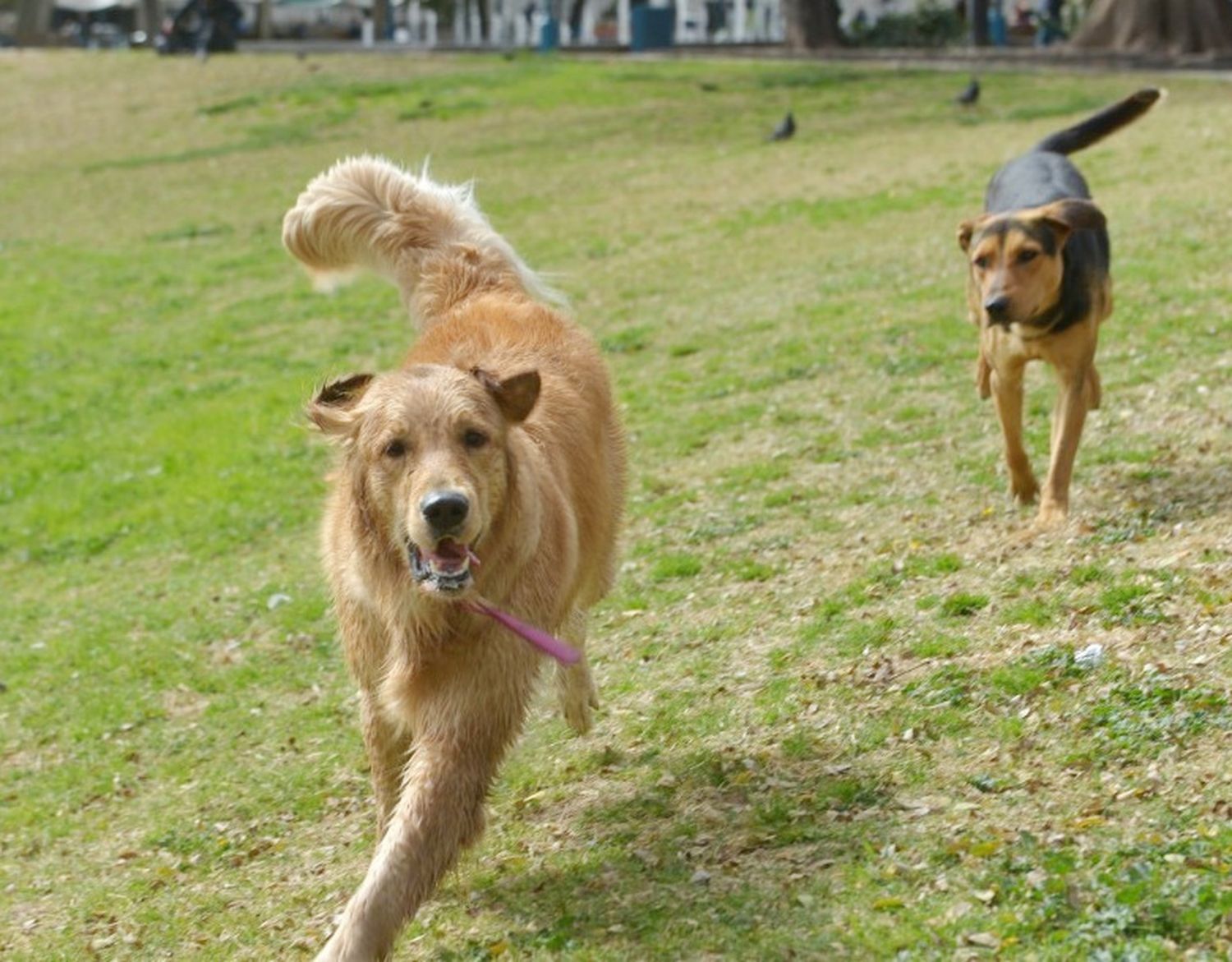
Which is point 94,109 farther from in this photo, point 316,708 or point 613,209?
point 316,708

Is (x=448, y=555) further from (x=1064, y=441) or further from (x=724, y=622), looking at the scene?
(x=1064, y=441)

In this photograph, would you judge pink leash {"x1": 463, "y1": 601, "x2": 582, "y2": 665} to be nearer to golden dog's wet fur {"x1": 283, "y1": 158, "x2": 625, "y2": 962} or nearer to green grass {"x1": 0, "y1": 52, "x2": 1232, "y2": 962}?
golden dog's wet fur {"x1": 283, "y1": 158, "x2": 625, "y2": 962}

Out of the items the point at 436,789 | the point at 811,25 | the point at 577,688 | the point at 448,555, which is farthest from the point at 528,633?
the point at 811,25

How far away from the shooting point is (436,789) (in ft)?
19.3

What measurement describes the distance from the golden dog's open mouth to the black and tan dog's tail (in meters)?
7.29

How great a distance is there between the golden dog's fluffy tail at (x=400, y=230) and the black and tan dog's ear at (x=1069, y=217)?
109 inches

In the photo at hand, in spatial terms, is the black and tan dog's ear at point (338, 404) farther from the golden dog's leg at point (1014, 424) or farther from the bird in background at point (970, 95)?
the bird in background at point (970, 95)

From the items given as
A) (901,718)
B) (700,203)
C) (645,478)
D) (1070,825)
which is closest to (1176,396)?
(645,478)

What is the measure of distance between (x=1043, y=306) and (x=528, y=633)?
14.9ft

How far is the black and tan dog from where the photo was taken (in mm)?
9375

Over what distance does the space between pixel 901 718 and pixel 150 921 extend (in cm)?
303

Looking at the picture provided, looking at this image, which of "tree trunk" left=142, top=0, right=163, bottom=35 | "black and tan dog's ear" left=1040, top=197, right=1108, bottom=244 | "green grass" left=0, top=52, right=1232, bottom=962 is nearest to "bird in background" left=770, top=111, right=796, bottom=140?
"green grass" left=0, top=52, right=1232, bottom=962

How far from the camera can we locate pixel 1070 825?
5.86 m

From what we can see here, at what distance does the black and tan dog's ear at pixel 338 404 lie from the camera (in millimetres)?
6074
